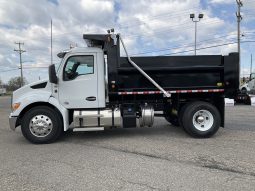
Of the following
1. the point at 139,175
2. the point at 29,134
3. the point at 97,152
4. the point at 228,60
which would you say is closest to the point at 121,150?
the point at 97,152

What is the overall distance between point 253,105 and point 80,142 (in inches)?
610

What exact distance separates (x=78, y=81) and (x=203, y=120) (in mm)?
3761

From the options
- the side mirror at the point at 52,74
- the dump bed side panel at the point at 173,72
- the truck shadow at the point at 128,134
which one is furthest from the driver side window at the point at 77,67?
the truck shadow at the point at 128,134

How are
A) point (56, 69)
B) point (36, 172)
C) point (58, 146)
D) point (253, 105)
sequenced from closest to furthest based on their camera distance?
point (36, 172), point (58, 146), point (56, 69), point (253, 105)

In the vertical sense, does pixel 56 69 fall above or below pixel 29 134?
above

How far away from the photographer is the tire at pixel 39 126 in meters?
8.74

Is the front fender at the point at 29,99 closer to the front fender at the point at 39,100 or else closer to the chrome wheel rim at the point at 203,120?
the front fender at the point at 39,100

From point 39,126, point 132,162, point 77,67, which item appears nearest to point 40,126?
point 39,126

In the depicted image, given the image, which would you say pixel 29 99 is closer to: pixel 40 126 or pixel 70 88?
pixel 40 126

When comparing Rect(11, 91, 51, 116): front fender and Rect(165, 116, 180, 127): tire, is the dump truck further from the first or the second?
Rect(165, 116, 180, 127): tire

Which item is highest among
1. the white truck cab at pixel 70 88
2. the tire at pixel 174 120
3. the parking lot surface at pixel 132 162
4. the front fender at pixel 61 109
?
the white truck cab at pixel 70 88

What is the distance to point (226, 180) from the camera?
5309 mm

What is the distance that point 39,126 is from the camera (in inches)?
345

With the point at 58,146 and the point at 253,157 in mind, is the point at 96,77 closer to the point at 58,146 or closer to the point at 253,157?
the point at 58,146
